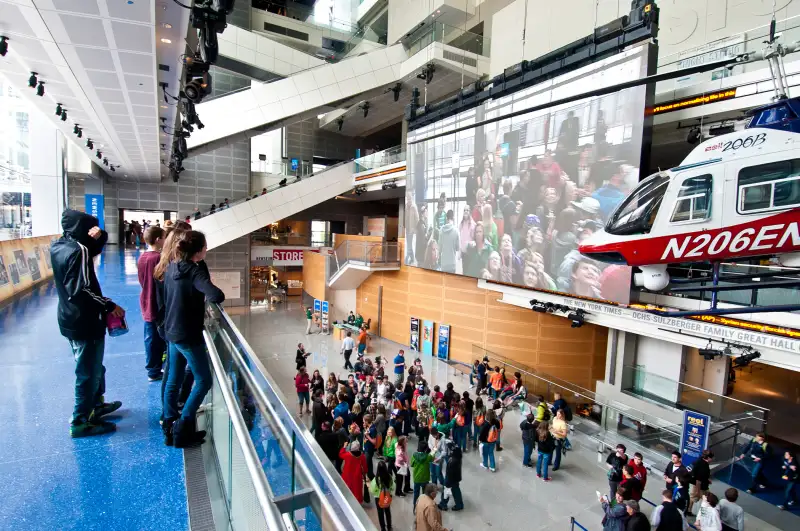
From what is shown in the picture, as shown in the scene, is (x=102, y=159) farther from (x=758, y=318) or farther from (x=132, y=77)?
(x=758, y=318)

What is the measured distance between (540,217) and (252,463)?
11099 millimetres

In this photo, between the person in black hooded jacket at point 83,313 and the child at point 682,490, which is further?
the child at point 682,490

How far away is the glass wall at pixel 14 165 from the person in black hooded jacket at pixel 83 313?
13.4 metres

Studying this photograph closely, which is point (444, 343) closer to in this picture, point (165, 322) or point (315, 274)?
point (315, 274)

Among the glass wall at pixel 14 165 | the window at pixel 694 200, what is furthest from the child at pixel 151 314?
the glass wall at pixel 14 165

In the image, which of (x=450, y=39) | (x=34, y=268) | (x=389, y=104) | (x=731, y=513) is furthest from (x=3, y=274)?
(x=389, y=104)

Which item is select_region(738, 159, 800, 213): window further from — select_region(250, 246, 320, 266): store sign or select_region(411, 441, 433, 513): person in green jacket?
select_region(250, 246, 320, 266): store sign

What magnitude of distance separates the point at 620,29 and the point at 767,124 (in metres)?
5.72

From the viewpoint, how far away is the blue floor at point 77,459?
168 centimetres

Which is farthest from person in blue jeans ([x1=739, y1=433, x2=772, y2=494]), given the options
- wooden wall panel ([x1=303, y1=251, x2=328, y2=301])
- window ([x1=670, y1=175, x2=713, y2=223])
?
wooden wall panel ([x1=303, y1=251, x2=328, y2=301])

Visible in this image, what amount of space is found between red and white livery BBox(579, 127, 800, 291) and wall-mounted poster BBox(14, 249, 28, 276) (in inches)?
385

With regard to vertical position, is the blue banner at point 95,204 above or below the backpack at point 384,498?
above

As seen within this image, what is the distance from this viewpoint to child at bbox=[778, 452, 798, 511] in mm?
7801

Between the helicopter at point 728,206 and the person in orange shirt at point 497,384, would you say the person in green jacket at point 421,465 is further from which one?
the person in orange shirt at point 497,384
